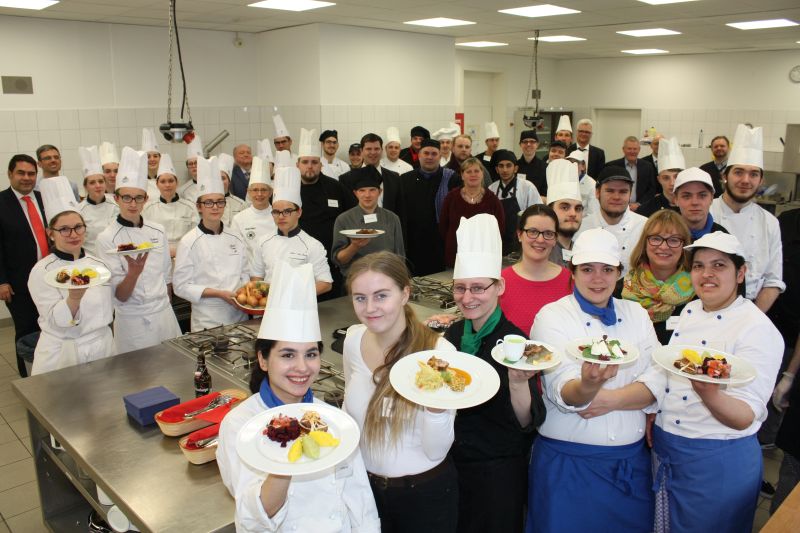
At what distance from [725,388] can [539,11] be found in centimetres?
508

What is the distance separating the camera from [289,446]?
1.38 m

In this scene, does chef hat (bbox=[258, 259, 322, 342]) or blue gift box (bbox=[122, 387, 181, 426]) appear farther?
blue gift box (bbox=[122, 387, 181, 426])

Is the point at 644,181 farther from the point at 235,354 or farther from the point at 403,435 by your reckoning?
the point at 403,435

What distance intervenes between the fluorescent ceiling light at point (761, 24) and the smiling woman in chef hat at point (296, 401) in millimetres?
7048

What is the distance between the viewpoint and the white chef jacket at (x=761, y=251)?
323 centimetres

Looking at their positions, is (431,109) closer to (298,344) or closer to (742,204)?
(742,204)

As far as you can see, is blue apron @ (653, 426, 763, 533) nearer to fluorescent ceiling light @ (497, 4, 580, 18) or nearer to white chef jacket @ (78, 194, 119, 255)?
white chef jacket @ (78, 194, 119, 255)

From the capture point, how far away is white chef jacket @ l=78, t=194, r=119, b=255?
4672 millimetres

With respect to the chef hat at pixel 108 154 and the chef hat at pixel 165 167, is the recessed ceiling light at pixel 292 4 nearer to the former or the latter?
the chef hat at pixel 165 167

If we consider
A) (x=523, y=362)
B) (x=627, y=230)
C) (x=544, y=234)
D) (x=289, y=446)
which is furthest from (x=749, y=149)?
(x=289, y=446)

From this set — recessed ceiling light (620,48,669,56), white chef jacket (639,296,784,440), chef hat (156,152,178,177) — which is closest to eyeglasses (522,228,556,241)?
white chef jacket (639,296,784,440)

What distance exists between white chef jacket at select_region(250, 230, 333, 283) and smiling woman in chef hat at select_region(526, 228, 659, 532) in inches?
67.4

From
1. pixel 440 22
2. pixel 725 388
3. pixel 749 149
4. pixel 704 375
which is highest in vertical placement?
pixel 440 22

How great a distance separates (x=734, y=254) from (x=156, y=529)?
2.02 metres
